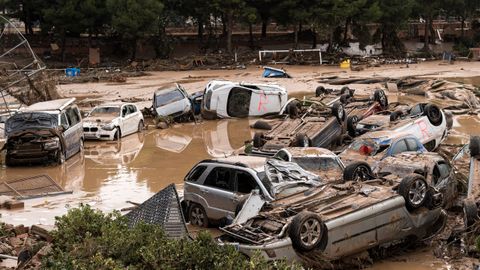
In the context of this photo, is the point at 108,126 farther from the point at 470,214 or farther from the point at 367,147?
the point at 470,214

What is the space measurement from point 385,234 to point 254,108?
1822cm

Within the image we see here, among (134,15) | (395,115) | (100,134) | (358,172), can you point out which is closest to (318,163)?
(358,172)

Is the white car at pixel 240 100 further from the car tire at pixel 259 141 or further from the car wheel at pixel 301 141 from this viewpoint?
the car wheel at pixel 301 141

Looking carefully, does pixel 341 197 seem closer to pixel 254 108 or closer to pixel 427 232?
pixel 427 232

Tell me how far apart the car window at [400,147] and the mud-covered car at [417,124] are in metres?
1.43

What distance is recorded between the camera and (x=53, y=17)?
5481 centimetres

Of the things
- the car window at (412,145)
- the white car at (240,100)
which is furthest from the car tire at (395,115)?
the white car at (240,100)

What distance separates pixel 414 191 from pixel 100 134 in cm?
1548

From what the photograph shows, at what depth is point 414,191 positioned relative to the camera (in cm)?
1195

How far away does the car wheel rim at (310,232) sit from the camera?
1051 centimetres

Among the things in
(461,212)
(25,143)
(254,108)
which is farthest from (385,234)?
(254,108)

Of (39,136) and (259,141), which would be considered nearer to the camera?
(259,141)

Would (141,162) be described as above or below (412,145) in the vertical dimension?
below

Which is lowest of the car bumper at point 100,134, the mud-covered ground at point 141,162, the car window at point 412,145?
the mud-covered ground at point 141,162
